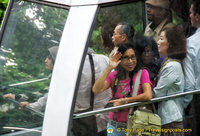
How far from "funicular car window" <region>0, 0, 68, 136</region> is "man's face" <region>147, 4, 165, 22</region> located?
62 centimetres

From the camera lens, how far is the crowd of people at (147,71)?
2.53 metres

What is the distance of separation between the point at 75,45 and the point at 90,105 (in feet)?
1.45

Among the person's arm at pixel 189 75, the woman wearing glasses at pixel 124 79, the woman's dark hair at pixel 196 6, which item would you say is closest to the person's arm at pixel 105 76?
the woman wearing glasses at pixel 124 79

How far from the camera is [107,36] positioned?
2551mm

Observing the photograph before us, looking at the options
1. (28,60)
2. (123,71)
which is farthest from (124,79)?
(28,60)

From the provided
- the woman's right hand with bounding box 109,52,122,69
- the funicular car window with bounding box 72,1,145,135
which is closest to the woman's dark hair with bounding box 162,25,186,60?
the funicular car window with bounding box 72,1,145,135

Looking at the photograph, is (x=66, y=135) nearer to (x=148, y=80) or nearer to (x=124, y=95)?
(x=124, y=95)

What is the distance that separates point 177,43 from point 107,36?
1.64ft

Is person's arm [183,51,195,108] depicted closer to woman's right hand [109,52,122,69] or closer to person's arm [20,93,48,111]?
woman's right hand [109,52,122,69]

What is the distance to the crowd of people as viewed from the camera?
8.29ft

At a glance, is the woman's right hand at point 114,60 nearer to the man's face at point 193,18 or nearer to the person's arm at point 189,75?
the person's arm at point 189,75

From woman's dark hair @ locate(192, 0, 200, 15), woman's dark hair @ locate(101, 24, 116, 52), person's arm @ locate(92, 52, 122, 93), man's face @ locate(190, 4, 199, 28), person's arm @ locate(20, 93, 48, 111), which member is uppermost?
woman's dark hair @ locate(192, 0, 200, 15)

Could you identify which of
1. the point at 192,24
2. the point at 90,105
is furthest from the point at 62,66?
the point at 192,24

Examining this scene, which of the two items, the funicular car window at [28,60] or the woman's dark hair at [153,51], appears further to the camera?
the funicular car window at [28,60]
